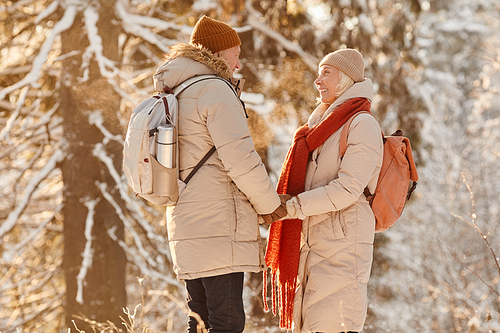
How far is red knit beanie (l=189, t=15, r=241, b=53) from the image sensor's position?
8.14 feet

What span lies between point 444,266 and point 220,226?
849cm

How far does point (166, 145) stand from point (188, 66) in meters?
0.42

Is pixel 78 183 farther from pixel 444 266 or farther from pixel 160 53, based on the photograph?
pixel 444 266

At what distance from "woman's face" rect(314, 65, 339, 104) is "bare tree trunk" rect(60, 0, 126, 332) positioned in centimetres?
316

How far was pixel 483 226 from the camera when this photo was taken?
33.1 feet

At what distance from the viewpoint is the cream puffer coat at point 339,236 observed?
2.43m

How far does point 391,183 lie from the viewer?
259 cm

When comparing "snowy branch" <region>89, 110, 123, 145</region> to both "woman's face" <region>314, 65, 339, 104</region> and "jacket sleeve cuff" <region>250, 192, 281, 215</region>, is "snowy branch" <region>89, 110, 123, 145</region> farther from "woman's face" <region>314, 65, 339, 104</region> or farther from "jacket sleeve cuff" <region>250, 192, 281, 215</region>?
"jacket sleeve cuff" <region>250, 192, 281, 215</region>

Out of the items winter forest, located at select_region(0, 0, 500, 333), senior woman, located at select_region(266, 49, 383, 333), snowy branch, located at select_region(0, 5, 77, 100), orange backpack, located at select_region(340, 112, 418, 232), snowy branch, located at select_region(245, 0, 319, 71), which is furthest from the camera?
snowy branch, located at select_region(245, 0, 319, 71)

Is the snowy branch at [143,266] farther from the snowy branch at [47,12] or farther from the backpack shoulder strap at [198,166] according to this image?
the backpack shoulder strap at [198,166]

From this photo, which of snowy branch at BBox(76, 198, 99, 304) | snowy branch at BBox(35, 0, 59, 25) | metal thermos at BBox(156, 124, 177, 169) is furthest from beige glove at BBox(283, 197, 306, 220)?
snowy branch at BBox(35, 0, 59, 25)

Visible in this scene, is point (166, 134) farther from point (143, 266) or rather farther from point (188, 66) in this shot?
point (143, 266)

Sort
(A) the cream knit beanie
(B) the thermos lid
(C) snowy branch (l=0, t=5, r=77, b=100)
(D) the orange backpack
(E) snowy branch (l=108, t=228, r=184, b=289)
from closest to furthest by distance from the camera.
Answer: (B) the thermos lid < (D) the orange backpack < (A) the cream knit beanie < (C) snowy branch (l=0, t=5, r=77, b=100) < (E) snowy branch (l=108, t=228, r=184, b=289)

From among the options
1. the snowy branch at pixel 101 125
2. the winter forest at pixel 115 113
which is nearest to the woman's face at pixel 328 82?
the winter forest at pixel 115 113
